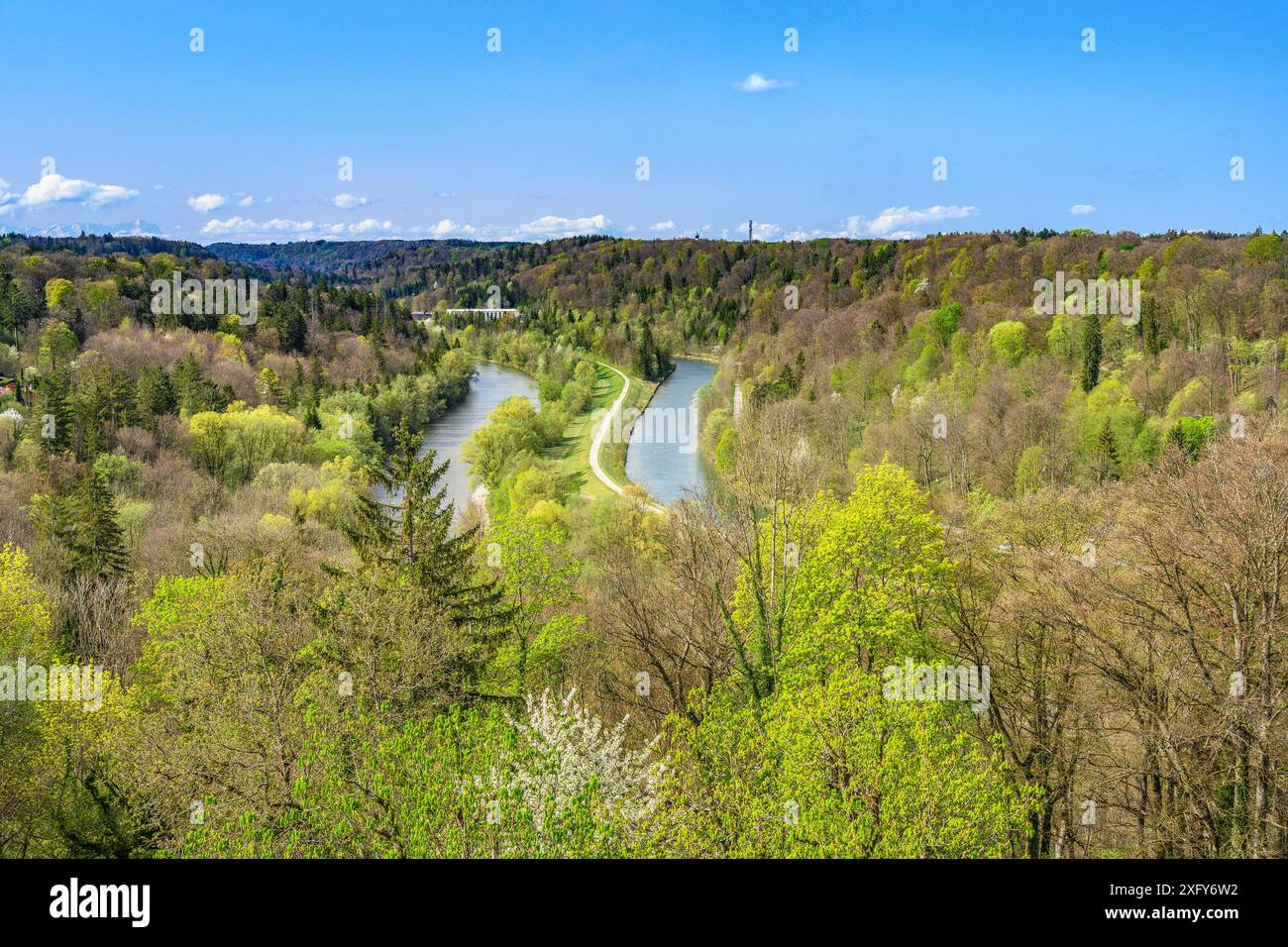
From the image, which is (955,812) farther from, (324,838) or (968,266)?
(968,266)

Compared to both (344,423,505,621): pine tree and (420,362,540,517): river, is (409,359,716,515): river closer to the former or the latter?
(420,362,540,517): river

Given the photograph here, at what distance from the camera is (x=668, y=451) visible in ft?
232

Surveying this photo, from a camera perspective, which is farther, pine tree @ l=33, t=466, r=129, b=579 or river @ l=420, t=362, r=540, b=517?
river @ l=420, t=362, r=540, b=517

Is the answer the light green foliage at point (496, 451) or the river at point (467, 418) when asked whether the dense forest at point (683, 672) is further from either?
the river at point (467, 418)

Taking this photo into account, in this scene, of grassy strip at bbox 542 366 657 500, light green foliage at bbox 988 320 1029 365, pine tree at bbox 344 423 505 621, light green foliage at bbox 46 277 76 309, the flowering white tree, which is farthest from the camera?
light green foliage at bbox 46 277 76 309

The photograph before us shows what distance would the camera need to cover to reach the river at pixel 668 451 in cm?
5922

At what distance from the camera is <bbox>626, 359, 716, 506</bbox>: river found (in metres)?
59.2

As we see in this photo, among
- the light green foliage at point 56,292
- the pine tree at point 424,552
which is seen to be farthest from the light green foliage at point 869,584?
the light green foliage at point 56,292

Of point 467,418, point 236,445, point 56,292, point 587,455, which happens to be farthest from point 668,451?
point 56,292

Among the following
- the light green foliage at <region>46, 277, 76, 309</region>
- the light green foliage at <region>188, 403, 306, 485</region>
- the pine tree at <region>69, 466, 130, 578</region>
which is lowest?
the pine tree at <region>69, 466, 130, 578</region>

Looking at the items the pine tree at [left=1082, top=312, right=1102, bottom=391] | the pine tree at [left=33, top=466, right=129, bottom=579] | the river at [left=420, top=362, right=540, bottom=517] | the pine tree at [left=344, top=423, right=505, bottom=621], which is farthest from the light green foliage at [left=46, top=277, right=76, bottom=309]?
the pine tree at [left=1082, top=312, right=1102, bottom=391]

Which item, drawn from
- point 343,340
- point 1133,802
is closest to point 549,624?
point 1133,802

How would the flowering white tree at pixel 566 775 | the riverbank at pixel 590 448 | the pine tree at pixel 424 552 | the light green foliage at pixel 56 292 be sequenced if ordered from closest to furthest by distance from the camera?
the flowering white tree at pixel 566 775 → the pine tree at pixel 424 552 → the riverbank at pixel 590 448 → the light green foliage at pixel 56 292

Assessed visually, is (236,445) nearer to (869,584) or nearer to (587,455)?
(587,455)
